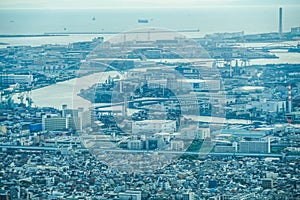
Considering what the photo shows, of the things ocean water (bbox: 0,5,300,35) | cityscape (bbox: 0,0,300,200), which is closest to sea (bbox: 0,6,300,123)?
ocean water (bbox: 0,5,300,35)

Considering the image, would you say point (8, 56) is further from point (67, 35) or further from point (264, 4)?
point (264, 4)

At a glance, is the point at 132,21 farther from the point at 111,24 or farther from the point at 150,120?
the point at 150,120

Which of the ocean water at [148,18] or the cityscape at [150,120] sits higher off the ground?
the ocean water at [148,18]

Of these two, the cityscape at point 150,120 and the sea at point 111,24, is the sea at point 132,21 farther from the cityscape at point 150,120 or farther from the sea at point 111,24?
the cityscape at point 150,120

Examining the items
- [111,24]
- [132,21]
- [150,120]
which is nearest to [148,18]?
[132,21]

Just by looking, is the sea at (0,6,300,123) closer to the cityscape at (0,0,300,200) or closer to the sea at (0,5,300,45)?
the sea at (0,5,300,45)

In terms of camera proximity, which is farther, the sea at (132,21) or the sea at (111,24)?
the sea at (132,21)

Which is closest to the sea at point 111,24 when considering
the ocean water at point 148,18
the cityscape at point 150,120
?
the ocean water at point 148,18

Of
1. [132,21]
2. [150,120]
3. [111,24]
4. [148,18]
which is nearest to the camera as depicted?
[150,120]

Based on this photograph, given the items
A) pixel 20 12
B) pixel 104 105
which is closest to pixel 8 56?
pixel 104 105
